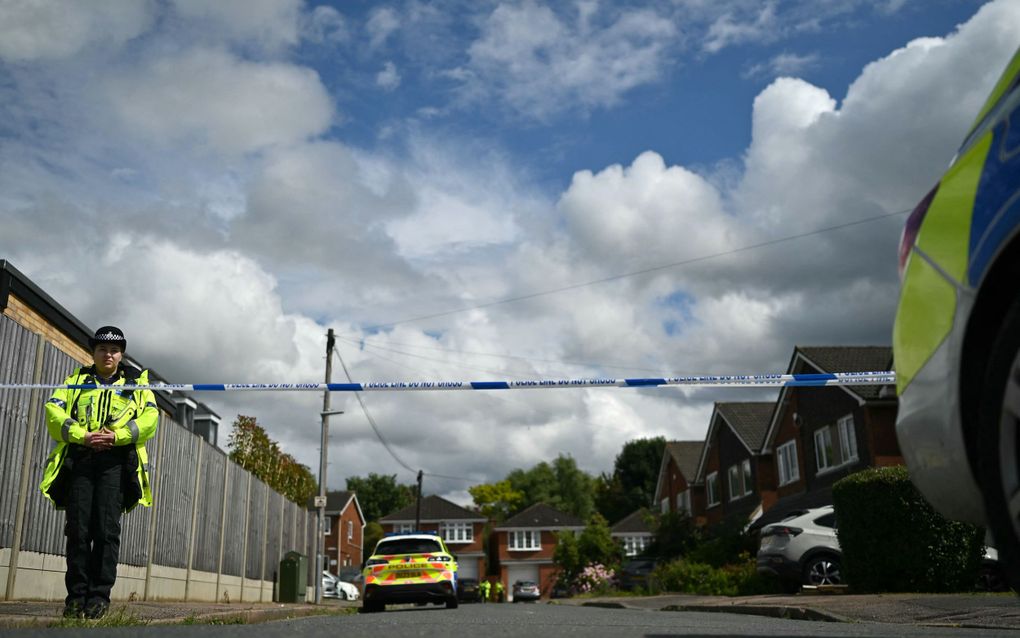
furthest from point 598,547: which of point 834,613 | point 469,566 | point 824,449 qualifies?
point 834,613

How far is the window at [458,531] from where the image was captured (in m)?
75.6

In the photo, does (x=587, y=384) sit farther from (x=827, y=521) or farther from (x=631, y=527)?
(x=631, y=527)

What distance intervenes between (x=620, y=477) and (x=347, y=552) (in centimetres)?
2682

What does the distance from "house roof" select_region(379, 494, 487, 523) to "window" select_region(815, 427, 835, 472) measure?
48423 millimetres

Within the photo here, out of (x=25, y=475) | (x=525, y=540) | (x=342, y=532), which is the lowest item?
(x=25, y=475)

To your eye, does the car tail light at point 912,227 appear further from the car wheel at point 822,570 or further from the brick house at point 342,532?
the brick house at point 342,532

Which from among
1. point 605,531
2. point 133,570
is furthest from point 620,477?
point 133,570

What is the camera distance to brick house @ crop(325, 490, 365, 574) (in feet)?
240

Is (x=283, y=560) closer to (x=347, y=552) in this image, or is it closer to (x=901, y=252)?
(x=901, y=252)

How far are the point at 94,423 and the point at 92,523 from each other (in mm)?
652

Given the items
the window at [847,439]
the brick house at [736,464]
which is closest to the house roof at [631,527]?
the brick house at [736,464]

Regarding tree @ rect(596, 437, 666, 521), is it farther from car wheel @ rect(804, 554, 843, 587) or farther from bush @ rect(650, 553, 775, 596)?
car wheel @ rect(804, 554, 843, 587)

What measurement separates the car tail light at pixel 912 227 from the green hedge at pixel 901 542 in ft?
35.5

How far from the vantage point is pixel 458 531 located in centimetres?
7575
